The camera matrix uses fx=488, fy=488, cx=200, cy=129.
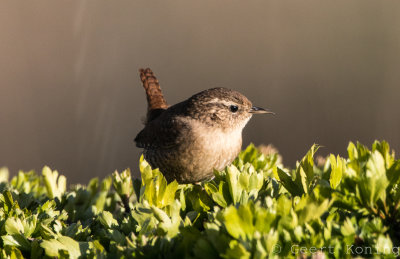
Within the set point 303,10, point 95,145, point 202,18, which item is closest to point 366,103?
point 303,10

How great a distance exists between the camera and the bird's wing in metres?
3.78

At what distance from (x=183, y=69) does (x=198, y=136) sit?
4.56 metres

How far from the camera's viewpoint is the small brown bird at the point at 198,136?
12.0ft

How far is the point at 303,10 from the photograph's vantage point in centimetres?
774

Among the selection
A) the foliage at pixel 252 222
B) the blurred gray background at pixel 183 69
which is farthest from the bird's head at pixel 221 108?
the blurred gray background at pixel 183 69

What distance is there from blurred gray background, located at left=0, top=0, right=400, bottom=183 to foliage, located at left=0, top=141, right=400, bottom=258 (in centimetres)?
525

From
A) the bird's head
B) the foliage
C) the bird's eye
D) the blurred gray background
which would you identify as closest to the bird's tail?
the bird's head

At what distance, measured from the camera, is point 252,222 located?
4.67 feet

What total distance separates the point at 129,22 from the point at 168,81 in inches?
51.8

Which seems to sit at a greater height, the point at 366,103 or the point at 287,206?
the point at 287,206

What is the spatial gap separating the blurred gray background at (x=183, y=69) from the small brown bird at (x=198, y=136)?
333 centimetres

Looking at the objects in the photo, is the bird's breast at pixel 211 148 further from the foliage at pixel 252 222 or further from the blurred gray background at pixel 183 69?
the blurred gray background at pixel 183 69

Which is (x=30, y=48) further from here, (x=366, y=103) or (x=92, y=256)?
(x=92, y=256)

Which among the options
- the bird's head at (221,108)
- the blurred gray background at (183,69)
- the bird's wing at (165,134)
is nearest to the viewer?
the bird's wing at (165,134)
